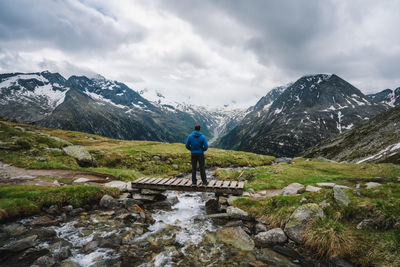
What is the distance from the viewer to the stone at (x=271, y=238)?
10.3 meters

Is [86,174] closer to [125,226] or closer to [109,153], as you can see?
[125,226]

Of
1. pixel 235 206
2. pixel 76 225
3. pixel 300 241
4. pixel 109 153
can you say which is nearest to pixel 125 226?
pixel 76 225

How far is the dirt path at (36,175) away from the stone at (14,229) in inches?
222

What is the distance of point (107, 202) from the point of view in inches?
561

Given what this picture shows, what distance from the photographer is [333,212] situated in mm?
10570

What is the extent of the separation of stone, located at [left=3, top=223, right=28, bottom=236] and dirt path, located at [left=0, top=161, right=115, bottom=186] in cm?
563

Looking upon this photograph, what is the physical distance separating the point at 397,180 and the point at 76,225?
2462 cm

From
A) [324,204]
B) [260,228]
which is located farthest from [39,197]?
[324,204]

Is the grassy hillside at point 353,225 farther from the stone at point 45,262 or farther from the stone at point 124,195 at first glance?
the stone at point 45,262

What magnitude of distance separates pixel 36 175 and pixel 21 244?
11.5 m

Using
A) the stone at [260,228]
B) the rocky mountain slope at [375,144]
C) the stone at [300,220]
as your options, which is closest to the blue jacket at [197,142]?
the stone at [260,228]

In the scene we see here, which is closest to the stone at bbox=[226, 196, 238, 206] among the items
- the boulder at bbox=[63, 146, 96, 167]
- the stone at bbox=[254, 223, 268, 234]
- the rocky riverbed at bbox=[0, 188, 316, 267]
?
the rocky riverbed at bbox=[0, 188, 316, 267]

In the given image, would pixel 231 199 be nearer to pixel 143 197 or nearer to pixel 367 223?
pixel 143 197

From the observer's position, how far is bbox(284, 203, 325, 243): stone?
10.1 metres
